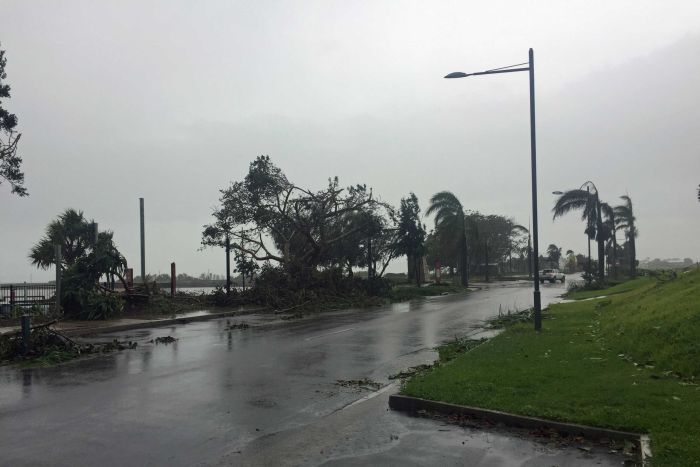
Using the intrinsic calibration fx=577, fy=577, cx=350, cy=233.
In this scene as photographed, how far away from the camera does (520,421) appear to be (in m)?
6.76

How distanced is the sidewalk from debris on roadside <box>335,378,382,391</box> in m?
10.7

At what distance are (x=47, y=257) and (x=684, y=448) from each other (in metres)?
31.9

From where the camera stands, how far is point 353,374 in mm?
10773

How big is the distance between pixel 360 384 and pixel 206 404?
2.72 meters

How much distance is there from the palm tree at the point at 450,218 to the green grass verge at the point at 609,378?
36806 mm

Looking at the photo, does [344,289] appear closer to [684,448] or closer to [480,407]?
[480,407]

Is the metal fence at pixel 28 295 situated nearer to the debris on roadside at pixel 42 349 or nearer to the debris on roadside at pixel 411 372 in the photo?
the debris on roadside at pixel 42 349

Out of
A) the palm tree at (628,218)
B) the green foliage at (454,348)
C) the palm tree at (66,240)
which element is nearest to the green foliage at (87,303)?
the palm tree at (66,240)

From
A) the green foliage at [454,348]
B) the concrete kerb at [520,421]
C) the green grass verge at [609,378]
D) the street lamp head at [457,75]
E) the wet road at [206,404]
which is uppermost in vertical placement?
the street lamp head at [457,75]

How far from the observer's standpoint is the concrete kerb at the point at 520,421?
580cm

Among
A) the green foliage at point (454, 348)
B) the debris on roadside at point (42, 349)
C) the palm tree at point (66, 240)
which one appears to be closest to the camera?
the green foliage at point (454, 348)

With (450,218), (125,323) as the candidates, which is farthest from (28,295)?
(450,218)

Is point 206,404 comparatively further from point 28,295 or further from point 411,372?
point 28,295

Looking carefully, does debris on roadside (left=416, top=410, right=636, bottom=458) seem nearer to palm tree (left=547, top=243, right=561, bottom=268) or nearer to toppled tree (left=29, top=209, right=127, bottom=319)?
toppled tree (left=29, top=209, right=127, bottom=319)
